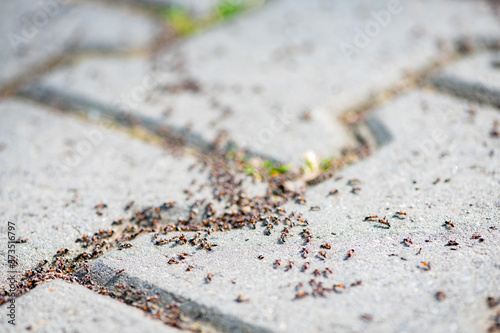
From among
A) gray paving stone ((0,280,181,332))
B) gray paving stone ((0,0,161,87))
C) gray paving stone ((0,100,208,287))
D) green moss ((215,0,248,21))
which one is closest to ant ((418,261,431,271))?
gray paving stone ((0,280,181,332))

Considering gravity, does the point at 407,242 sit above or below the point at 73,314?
above

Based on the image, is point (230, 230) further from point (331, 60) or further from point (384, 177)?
point (331, 60)

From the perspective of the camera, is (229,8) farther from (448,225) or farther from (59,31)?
(448,225)

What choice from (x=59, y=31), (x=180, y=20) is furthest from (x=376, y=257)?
(x=59, y=31)

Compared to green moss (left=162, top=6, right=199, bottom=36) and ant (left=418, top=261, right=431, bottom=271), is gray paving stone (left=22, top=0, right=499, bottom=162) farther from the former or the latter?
ant (left=418, top=261, right=431, bottom=271)

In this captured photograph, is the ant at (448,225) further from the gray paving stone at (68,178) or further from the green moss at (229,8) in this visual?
the green moss at (229,8)
